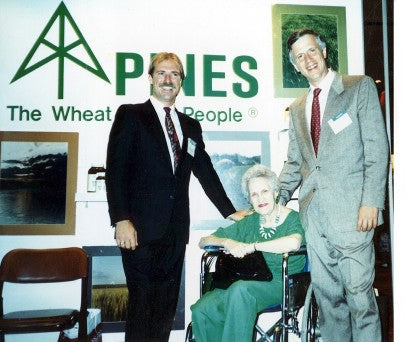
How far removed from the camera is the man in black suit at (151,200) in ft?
7.72

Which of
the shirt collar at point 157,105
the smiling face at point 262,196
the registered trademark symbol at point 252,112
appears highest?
the registered trademark symbol at point 252,112

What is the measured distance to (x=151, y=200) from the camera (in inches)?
95.6

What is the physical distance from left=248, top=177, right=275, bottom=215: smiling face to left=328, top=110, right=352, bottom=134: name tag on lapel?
20.3 inches

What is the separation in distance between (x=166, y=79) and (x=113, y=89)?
2.29 ft

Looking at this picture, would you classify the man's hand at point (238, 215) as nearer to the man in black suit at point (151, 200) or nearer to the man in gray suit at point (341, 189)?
the man in black suit at point (151, 200)

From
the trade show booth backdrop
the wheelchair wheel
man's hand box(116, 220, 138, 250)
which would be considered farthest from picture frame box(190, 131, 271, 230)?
the wheelchair wheel

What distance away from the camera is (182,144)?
104 inches

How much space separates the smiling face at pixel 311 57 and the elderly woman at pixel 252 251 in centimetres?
63

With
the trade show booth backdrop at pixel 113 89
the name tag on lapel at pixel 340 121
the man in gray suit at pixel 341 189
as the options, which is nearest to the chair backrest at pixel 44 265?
the trade show booth backdrop at pixel 113 89

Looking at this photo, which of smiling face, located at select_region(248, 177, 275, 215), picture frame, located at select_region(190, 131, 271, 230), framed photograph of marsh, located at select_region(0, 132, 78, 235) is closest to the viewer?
smiling face, located at select_region(248, 177, 275, 215)

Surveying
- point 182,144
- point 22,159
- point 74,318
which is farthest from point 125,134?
point 74,318

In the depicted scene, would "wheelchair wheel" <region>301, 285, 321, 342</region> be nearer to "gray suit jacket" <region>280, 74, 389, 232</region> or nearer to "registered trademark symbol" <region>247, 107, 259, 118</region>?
"gray suit jacket" <region>280, 74, 389, 232</region>

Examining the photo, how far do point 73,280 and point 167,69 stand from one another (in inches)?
66.0

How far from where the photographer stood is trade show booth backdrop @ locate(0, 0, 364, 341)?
2994mm
